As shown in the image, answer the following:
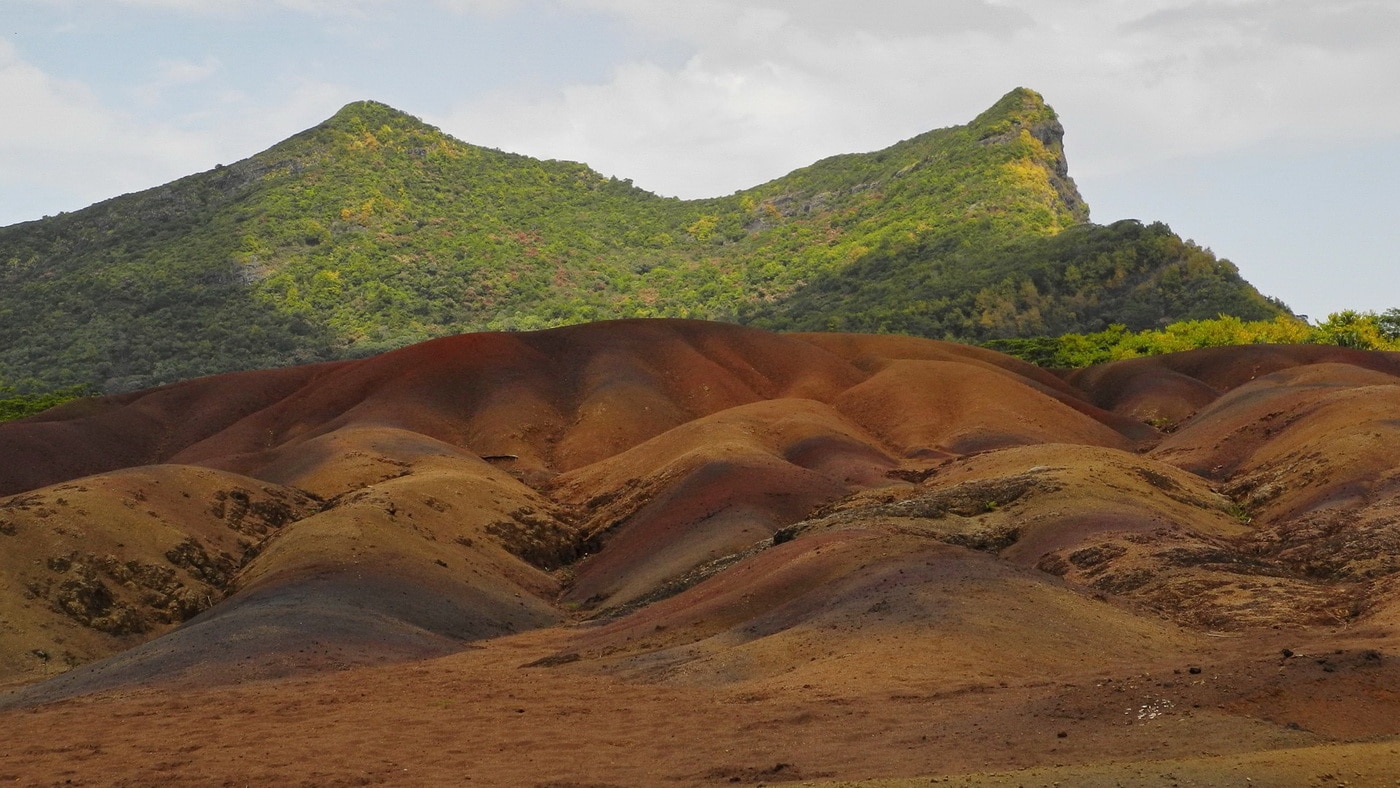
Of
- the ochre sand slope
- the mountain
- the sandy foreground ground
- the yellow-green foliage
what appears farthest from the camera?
the mountain

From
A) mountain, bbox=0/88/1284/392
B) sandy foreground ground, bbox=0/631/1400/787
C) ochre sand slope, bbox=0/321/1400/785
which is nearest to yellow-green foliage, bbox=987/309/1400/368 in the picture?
mountain, bbox=0/88/1284/392

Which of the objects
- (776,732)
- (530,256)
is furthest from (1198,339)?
(776,732)

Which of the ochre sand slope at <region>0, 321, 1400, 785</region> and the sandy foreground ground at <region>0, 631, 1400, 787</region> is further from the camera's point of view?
the ochre sand slope at <region>0, 321, 1400, 785</region>

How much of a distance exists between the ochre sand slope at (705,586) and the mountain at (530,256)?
40468mm

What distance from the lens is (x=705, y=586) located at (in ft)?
108

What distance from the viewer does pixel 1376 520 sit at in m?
31.6

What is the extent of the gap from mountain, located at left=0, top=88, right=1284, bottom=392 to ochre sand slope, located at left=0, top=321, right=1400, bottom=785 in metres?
40.5

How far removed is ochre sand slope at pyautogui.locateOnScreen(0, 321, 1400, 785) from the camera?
17.4 m

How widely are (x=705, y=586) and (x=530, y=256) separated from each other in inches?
4203

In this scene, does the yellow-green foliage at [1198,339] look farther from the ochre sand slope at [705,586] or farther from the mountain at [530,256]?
the ochre sand slope at [705,586]

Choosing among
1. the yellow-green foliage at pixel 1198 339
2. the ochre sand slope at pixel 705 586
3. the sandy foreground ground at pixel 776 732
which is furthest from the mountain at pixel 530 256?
the sandy foreground ground at pixel 776 732

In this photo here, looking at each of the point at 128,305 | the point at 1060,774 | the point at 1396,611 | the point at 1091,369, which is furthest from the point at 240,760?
the point at 128,305

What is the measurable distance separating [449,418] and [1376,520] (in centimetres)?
4354

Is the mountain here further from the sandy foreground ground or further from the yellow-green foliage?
the sandy foreground ground
